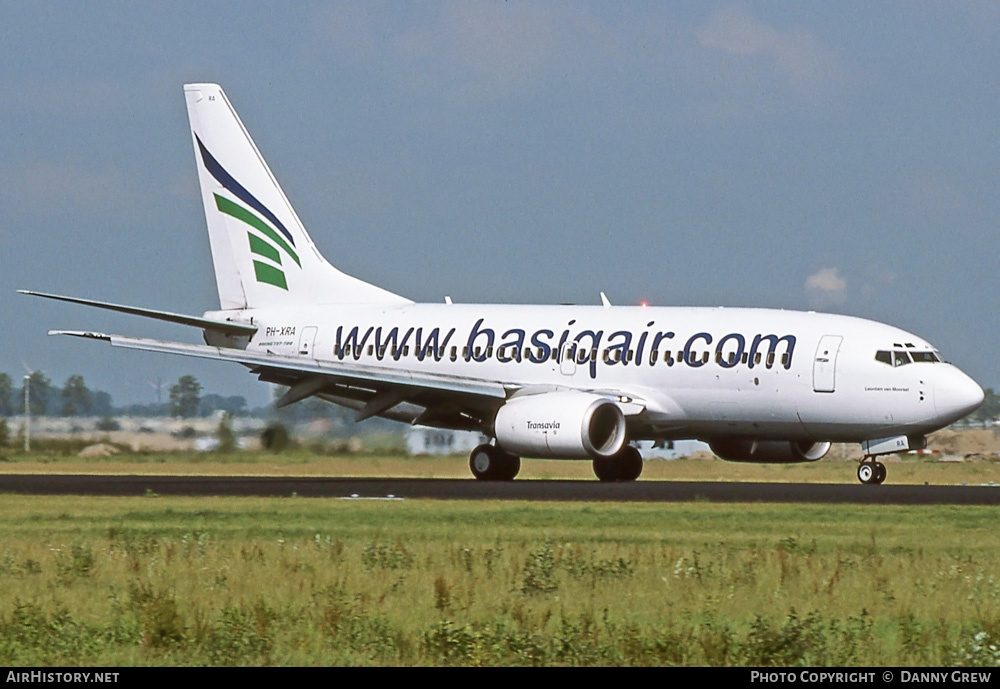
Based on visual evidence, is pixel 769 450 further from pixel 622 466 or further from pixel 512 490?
pixel 512 490

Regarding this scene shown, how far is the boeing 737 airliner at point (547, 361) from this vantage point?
3531 centimetres

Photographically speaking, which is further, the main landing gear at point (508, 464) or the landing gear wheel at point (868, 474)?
the main landing gear at point (508, 464)

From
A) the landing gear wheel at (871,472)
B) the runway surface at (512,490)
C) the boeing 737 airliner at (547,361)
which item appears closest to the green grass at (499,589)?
the runway surface at (512,490)

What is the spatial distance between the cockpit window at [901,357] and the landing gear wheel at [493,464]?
27.8ft

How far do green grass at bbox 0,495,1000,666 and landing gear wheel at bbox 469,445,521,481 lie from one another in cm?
1353

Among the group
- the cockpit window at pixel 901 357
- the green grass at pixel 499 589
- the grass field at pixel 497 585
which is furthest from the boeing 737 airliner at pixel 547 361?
the green grass at pixel 499 589

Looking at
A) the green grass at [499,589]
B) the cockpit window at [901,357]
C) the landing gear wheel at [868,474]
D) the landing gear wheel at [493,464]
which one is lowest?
the green grass at [499,589]

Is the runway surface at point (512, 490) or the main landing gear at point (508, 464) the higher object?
the main landing gear at point (508, 464)

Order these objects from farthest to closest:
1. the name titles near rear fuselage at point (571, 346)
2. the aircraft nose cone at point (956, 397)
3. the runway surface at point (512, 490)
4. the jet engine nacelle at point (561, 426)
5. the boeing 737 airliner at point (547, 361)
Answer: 1. the name titles near rear fuselage at point (571, 346)
2. the jet engine nacelle at point (561, 426)
3. the boeing 737 airliner at point (547, 361)
4. the aircraft nose cone at point (956, 397)
5. the runway surface at point (512, 490)

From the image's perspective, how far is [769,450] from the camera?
3916cm

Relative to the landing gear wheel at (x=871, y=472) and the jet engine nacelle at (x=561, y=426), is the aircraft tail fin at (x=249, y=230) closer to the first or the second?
the jet engine nacelle at (x=561, y=426)

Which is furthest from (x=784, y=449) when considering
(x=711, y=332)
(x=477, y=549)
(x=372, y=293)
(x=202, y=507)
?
(x=477, y=549)

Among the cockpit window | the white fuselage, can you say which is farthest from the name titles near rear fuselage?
the cockpit window

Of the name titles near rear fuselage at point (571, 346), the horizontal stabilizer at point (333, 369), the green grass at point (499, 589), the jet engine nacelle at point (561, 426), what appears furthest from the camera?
the horizontal stabilizer at point (333, 369)
